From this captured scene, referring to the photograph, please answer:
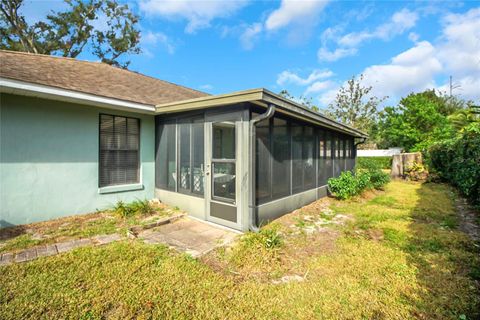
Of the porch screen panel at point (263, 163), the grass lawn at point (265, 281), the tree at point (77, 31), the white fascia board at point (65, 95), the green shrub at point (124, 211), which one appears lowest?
the grass lawn at point (265, 281)

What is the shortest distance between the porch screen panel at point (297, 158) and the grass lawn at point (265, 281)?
1896 millimetres

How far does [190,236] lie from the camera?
3969mm

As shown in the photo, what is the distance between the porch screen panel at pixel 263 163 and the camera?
436cm

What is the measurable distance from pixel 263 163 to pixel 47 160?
4.38 metres

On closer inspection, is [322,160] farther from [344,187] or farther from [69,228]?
[69,228]

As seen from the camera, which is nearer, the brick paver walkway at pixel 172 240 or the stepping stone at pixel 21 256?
the stepping stone at pixel 21 256

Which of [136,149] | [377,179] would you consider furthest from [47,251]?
[377,179]

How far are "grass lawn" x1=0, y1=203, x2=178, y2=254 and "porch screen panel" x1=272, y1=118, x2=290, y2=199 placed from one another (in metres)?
2.60

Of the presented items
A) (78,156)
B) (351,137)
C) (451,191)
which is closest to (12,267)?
(78,156)

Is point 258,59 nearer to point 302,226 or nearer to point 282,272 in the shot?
point 302,226

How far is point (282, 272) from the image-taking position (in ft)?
9.32

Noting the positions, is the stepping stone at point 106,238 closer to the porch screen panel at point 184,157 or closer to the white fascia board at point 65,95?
the porch screen panel at point 184,157

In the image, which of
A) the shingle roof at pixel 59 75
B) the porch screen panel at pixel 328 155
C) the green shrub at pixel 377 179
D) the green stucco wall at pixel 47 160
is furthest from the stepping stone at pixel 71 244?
the green shrub at pixel 377 179

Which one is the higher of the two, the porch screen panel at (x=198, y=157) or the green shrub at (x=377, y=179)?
the porch screen panel at (x=198, y=157)
